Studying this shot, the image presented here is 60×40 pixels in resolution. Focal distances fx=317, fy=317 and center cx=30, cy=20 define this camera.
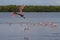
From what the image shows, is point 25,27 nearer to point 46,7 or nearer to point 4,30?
point 4,30

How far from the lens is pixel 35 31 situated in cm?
945

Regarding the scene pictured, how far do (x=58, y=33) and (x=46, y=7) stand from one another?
29.5 feet

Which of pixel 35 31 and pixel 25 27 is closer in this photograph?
pixel 35 31

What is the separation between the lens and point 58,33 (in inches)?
356

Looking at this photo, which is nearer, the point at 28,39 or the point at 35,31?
the point at 28,39
